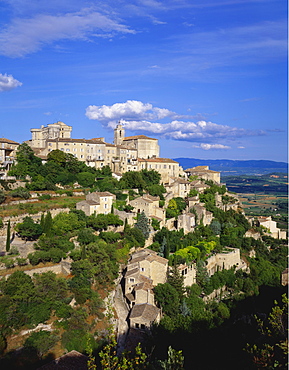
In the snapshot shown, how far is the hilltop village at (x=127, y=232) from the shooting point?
2616 centimetres

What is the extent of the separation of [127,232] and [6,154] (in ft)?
83.3

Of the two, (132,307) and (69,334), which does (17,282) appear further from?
(132,307)


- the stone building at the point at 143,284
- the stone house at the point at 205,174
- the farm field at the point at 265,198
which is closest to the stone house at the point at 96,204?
the stone building at the point at 143,284

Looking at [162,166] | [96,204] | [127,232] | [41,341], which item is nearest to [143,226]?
[127,232]

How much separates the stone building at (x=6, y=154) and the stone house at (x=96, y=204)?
1313 centimetres

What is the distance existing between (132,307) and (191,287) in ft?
22.4

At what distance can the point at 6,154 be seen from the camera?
49969 mm

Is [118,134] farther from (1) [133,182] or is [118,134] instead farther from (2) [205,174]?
(1) [133,182]

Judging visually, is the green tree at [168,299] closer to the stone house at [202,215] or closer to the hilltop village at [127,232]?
the hilltop village at [127,232]

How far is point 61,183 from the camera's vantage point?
44.7 meters

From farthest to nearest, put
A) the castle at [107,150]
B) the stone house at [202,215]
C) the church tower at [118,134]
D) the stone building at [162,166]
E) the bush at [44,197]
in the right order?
1. the church tower at [118,134]
2. the stone building at [162,166]
3. the castle at [107,150]
4. the stone house at [202,215]
5. the bush at [44,197]

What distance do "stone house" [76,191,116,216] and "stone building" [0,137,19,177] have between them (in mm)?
13128

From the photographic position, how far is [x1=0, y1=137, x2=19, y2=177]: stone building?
4464 cm

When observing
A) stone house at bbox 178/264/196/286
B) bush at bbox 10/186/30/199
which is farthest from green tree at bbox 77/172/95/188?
stone house at bbox 178/264/196/286
